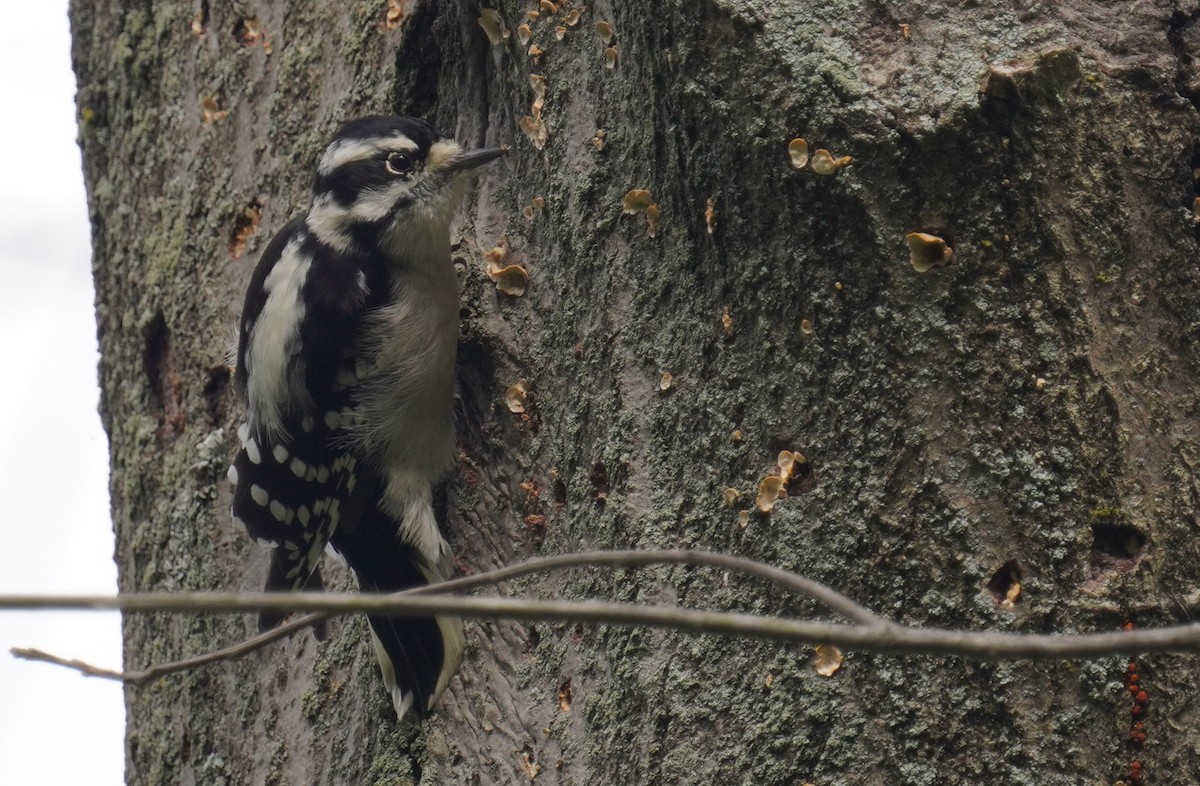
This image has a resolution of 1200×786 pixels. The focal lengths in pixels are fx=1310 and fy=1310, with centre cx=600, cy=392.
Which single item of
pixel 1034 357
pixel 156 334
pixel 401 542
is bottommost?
pixel 401 542

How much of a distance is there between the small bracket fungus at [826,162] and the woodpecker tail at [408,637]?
105 cm

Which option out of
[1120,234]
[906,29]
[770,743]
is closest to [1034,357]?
[1120,234]

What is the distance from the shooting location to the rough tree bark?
1.87m

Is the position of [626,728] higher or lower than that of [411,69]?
lower

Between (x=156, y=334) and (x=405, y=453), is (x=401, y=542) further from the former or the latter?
(x=156, y=334)

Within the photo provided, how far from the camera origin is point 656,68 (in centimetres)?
219

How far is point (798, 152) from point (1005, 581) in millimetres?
703

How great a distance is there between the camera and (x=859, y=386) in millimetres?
1981

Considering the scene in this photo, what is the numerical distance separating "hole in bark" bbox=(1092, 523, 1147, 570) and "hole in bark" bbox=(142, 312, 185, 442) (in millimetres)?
2282

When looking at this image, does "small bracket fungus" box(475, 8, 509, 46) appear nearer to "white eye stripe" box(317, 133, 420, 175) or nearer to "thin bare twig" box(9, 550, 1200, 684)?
"white eye stripe" box(317, 133, 420, 175)

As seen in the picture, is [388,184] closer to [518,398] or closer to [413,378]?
[413,378]

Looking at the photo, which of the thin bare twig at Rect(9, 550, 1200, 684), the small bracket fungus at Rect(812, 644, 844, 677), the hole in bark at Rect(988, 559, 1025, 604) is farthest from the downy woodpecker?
the thin bare twig at Rect(9, 550, 1200, 684)

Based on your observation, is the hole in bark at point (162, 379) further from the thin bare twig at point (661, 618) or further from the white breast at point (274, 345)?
the thin bare twig at point (661, 618)

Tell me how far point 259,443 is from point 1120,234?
6.23ft
